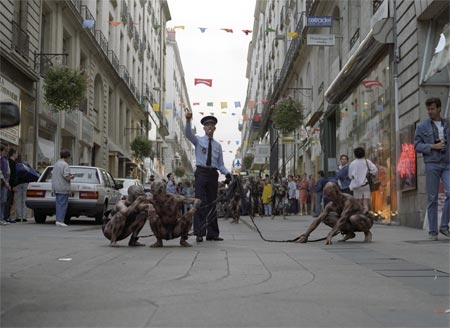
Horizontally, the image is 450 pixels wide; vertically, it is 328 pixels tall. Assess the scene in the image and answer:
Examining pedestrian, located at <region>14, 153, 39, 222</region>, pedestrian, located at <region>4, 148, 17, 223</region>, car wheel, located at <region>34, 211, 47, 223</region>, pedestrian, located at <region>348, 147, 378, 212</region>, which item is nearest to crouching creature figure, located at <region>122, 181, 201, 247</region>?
pedestrian, located at <region>348, 147, 378, 212</region>

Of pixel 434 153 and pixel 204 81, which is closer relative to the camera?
pixel 434 153

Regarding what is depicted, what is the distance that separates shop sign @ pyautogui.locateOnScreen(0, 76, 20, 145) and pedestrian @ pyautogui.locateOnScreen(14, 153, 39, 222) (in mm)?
2834

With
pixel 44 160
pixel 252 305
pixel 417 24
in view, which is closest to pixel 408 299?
pixel 252 305

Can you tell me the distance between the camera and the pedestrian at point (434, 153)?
813 cm

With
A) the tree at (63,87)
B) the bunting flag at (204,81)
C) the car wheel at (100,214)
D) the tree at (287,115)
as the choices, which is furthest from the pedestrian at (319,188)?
the bunting flag at (204,81)

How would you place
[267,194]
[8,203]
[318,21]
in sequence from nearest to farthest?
[8,203] < [318,21] < [267,194]

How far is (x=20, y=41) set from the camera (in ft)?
63.5

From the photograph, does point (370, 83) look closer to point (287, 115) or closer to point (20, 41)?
point (287, 115)

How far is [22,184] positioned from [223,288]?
11.2 meters

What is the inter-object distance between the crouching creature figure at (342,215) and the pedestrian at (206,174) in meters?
1.41

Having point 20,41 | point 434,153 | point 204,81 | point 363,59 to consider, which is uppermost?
point 204,81

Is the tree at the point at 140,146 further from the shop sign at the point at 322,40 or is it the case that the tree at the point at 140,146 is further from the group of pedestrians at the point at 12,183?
the group of pedestrians at the point at 12,183

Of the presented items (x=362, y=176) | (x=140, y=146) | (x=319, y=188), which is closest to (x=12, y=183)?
(x=362, y=176)

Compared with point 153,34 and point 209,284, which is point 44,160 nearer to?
point 209,284
